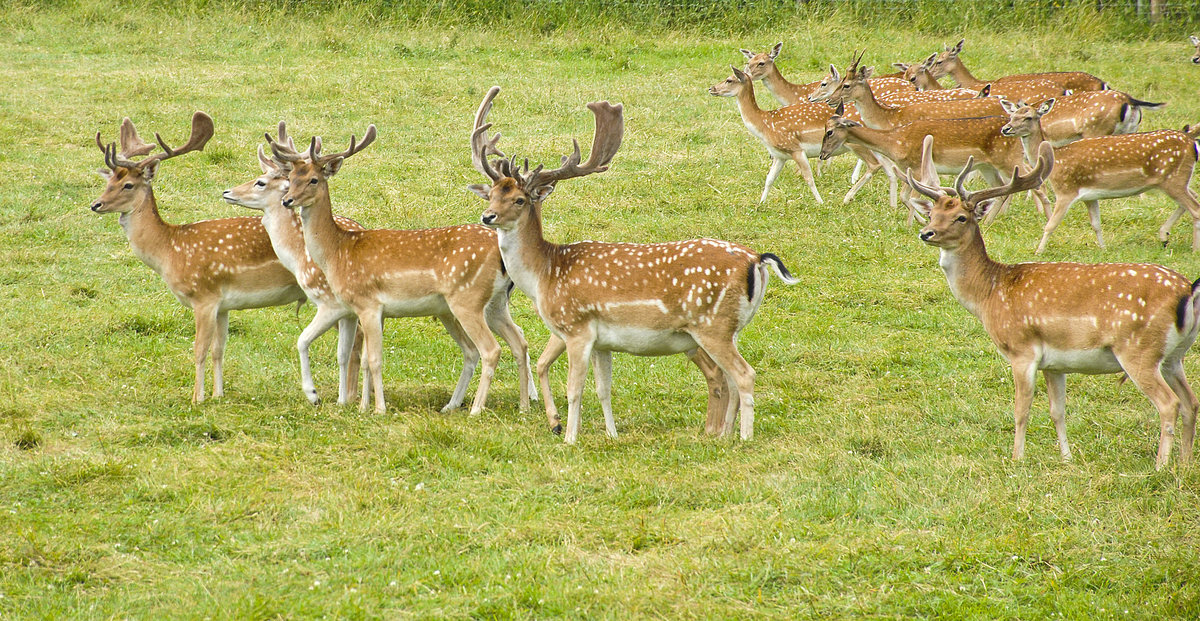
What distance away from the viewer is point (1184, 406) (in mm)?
6555

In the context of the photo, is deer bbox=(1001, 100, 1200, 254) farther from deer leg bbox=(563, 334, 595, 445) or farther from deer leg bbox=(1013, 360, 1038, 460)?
deer leg bbox=(563, 334, 595, 445)

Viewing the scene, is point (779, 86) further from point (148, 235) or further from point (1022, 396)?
point (1022, 396)

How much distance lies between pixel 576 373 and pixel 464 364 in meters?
1.20

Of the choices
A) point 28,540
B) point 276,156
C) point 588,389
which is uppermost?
point 276,156

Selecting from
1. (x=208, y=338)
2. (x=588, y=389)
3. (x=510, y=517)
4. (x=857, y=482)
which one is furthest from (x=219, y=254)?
(x=857, y=482)

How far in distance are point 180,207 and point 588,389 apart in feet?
18.1

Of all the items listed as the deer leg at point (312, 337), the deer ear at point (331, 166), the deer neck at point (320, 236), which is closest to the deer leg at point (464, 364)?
the deer leg at point (312, 337)

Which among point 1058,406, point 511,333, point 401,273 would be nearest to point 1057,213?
point 1058,406

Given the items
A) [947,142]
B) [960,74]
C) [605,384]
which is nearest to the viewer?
[605,384]

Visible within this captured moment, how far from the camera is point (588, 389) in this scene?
8742 millimetres

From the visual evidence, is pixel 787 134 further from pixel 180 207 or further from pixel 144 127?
pixel 144 127

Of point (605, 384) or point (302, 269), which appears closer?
point (605, 384)

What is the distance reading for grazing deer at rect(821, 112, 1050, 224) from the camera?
39.6 ft

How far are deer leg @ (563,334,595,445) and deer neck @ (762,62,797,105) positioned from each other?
30.1ft
